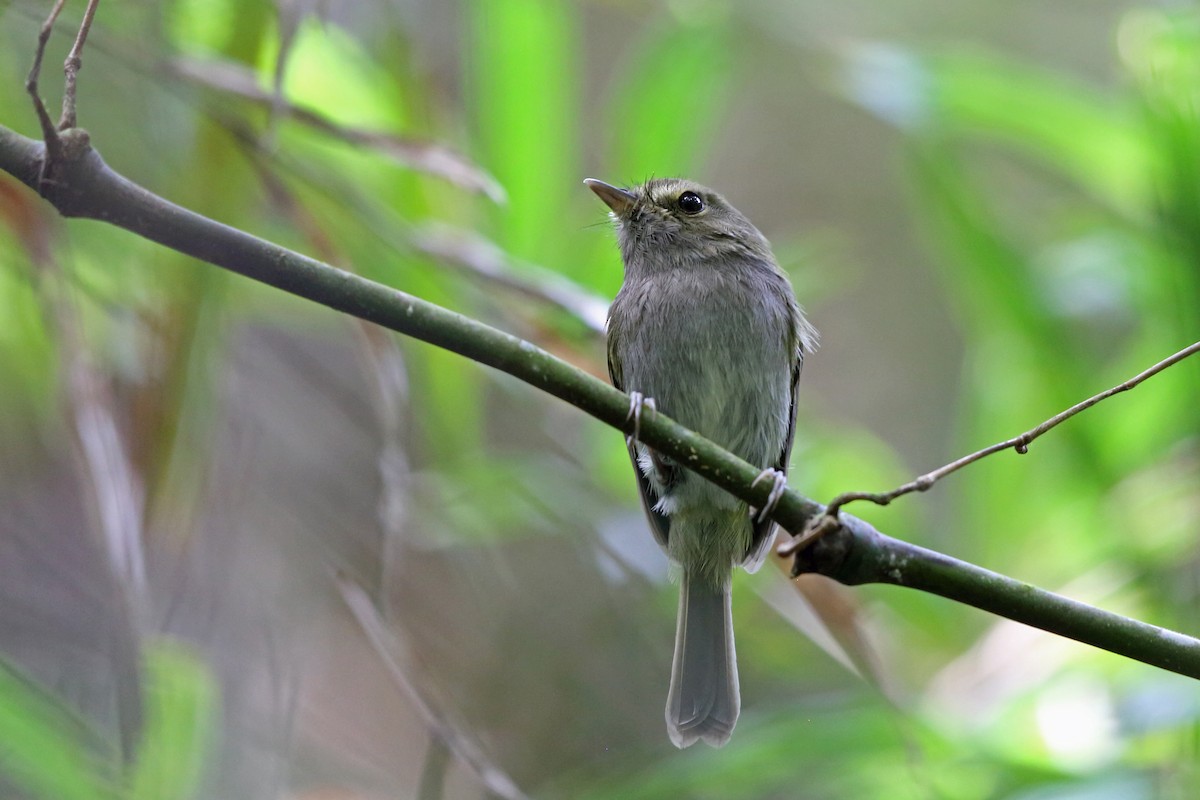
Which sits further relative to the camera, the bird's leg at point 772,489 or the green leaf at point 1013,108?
the green leaf at point 1013,108

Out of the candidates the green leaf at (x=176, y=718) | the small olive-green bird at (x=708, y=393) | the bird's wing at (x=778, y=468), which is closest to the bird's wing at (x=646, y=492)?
the small olive-green bird at (x=708, y=393)

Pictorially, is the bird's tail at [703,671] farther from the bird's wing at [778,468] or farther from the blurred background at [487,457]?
the blurred background at [487,457]

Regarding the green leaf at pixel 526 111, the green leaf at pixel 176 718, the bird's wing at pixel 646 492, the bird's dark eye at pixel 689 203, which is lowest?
the green leaf at pixel 176 718

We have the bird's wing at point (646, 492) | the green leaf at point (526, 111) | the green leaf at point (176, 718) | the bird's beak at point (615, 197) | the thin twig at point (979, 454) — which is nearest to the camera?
the thin twig at point (979, 454)

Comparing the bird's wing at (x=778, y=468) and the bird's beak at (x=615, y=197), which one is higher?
the bird's beak at (x=615, y=197)

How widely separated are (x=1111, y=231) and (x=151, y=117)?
2.75 meters

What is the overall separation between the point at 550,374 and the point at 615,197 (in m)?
1.78

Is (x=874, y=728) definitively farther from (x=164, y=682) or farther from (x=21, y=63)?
(x=21, y=63)

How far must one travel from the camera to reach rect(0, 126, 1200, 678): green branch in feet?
4.42

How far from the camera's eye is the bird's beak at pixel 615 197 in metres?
3.12

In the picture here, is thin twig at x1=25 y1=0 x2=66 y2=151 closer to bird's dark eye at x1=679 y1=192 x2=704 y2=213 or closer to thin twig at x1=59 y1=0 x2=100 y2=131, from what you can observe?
thin twig at x1=59 y1=0 x2=100 y2=131

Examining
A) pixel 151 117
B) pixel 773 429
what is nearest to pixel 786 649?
pixel 773 429

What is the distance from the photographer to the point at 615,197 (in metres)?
3.15

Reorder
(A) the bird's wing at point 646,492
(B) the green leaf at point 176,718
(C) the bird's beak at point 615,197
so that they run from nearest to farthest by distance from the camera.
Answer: (B) the green leaf at point 176,718 < (A) the bird's wing at point 646,492 < (C) the bird's beak at point 615,197
